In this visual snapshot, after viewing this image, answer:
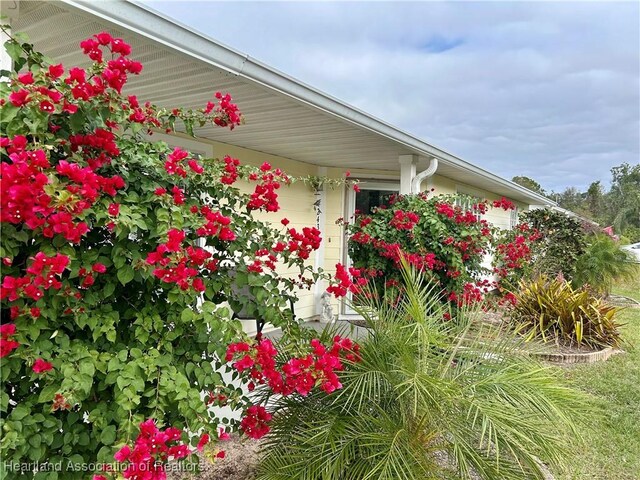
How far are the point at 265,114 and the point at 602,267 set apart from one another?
32.9 feet

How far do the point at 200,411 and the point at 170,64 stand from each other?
2.09m

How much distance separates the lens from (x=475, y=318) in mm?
2811

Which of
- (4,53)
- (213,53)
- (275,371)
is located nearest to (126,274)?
(275,371)

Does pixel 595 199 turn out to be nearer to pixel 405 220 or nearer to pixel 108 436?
pixel 405 220

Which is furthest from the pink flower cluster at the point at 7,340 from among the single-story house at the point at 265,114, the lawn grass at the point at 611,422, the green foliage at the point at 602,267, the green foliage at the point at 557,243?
the green foliage at the point at 602,267

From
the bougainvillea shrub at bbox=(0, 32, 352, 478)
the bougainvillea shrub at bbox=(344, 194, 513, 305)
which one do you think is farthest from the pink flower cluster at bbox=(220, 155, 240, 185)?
the bougainvillea shrub at bbox=(344, 194, 513, 305)

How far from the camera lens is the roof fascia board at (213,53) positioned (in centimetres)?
184

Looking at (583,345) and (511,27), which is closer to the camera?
(511,27)

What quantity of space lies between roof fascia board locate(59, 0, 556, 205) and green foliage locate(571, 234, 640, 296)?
856 cm

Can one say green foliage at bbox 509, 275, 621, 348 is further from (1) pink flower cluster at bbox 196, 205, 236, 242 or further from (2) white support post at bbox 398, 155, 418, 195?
(1) pink flower cluster at bbox 196, 205, 236, 242

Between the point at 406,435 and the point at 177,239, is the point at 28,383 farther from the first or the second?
the point at 406,435

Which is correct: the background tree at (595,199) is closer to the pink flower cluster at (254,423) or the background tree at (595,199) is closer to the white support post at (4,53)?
the pink flower cluster at (254,423)

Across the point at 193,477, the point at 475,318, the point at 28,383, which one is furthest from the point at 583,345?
the point at 28,383

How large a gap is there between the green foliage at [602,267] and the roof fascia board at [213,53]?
8.56 metres
